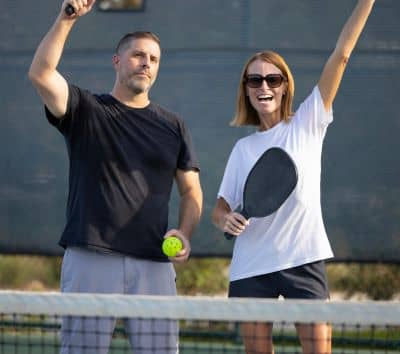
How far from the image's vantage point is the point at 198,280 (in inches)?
267

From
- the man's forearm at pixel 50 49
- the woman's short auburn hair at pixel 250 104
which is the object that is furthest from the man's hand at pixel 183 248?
the man's forearm at pixel 50 49

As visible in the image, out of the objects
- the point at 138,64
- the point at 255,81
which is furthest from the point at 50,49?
the point at 255,81

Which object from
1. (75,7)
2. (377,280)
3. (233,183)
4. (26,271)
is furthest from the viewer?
(26,271)

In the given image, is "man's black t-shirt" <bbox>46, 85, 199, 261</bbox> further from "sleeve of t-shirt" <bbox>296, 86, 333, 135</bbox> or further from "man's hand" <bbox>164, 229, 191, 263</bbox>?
"sleeve of t-shirt" <bbox>296, 86, 333, 135</bbox>

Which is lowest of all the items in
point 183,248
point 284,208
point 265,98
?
point 183,248

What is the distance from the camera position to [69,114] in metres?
2.89

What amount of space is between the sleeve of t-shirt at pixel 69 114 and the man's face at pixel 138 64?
14cm

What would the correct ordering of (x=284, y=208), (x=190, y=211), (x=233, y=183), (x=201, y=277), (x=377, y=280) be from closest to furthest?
(x=284, y=208), (x=233, y=183), (x=190, y=211), (x=377, y=280), (x=201, y=277)

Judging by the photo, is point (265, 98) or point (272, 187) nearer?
point (272, 187)

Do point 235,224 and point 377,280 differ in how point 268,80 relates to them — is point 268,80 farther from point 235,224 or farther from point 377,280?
point 377,280

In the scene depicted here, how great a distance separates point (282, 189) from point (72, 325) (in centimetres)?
70

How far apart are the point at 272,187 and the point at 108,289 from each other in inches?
21.4

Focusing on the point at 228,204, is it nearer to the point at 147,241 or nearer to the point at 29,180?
the point at 147,241

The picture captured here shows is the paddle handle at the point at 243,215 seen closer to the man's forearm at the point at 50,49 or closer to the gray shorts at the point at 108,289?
the gray shorts at the point at 108,289
